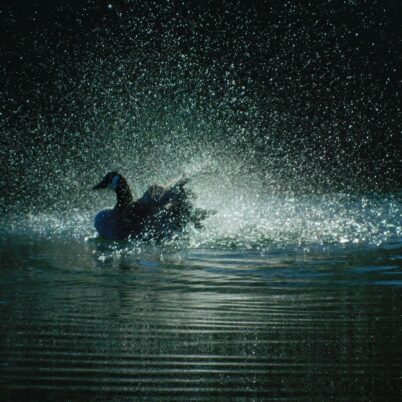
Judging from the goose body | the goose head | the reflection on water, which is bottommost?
the reflection on water

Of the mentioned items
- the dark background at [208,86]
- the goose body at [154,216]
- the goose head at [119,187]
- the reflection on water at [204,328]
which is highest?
the dark background at [208,86]

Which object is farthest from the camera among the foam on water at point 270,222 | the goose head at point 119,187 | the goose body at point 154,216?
the goose head at point 119,187

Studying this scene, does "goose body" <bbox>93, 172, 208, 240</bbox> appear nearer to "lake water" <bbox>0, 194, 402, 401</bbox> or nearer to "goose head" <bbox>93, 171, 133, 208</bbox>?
"lake water" <bbox>0, 194, 402, 401</bbox>

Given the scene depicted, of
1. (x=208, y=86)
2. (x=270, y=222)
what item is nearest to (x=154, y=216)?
(x=270, y=222)

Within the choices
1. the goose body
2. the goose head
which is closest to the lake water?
the goose body

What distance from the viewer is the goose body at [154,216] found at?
9.23m

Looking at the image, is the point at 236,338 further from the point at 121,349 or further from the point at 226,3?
the point at 226,3

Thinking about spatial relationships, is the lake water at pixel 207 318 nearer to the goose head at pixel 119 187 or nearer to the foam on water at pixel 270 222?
the foam on water at pixel 270 222

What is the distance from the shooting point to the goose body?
923 centimetres

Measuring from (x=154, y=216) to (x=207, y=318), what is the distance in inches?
183

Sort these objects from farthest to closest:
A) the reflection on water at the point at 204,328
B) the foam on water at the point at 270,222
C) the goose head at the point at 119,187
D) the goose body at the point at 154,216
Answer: the goose head at the point at 119,187 → the goose body at the point at 154,216 → the foam on water at the point at 270,222 → the reflection on water at the point at 204,328

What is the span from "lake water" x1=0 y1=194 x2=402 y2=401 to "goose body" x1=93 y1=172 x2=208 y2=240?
1.11ft

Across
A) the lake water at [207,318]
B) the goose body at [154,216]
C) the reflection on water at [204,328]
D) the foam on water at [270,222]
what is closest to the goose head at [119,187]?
the foam on water at [270,222]

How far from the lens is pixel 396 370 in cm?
368
